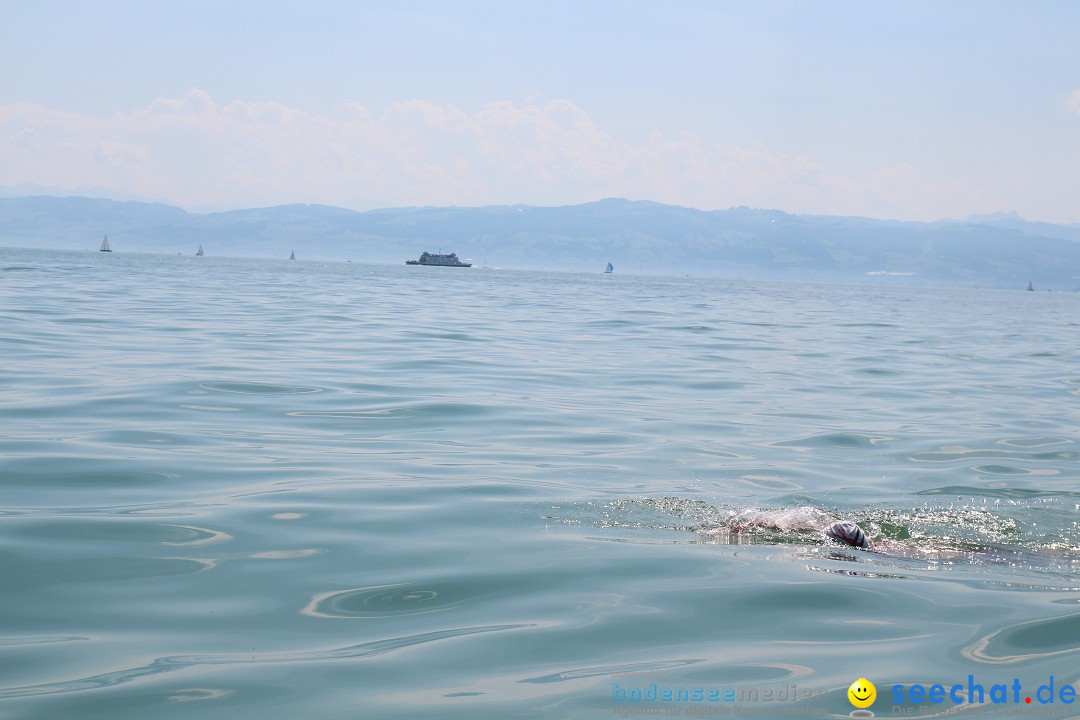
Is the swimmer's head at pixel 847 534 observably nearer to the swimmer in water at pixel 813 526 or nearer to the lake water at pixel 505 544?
the swimmer in water at pixel 813 526

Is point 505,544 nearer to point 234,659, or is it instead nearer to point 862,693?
point 234,659

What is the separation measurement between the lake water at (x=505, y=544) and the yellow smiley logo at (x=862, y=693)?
0.16ft

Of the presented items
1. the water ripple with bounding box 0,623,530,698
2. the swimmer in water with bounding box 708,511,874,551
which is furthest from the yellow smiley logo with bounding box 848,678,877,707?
the swimmer in water with bounding box 708,511,874,551

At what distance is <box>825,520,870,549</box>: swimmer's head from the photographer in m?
7.65

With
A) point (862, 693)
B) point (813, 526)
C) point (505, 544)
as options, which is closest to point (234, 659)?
point (505, 544)

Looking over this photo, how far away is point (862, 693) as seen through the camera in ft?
15.3

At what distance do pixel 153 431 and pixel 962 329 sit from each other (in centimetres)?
3573

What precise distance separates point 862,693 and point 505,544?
118 inches

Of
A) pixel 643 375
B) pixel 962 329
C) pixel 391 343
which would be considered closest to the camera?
pixel 643 375

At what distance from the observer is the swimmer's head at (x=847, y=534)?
7648 mm

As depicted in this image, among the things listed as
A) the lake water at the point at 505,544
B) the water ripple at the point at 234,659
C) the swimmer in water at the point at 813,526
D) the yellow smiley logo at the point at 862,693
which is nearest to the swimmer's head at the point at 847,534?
the swimmer in water at the point at 813,526

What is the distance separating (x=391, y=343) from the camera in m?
22.0

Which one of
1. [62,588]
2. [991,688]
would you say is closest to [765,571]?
[991,688]

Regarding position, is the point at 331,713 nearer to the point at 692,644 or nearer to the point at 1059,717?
the point at 692,644
